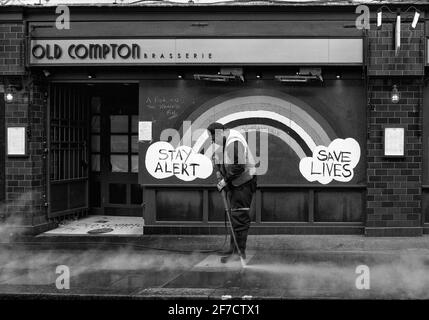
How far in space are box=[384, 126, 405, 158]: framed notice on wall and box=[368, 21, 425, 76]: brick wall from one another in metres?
0.96

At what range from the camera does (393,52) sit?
9977 mm

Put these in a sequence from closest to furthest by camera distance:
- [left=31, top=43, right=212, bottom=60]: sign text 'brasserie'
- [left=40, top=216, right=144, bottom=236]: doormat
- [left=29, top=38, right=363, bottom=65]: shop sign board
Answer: [left=29, top=38, right=363, bottom=65]: shop sign board → [left=31, top=43, right=212, bottom=60]: sign text 'brasserie' → [left=40, top=216, right=144, bottom=236]: doormat

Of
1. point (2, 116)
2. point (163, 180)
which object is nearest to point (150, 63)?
point (163, 180)

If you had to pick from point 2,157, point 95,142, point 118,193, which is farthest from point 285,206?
point 2,157

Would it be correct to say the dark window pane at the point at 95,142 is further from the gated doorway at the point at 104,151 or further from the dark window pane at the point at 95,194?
the dark window pane at the point at 95,194

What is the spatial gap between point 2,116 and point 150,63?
2.94 meters

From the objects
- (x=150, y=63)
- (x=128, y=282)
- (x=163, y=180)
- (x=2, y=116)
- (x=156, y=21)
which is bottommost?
(x=128, y=282)

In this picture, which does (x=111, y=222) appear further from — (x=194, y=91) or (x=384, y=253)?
(x=384, y=253)

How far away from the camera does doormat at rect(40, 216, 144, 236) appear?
10.8 meters

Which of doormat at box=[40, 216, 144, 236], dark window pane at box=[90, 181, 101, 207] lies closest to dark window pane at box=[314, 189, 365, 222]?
doormat at box=[40, 216, 144, 236]

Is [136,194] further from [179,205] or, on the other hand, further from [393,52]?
[393,52]

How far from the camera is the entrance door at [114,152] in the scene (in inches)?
489

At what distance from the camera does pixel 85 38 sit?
10.4m

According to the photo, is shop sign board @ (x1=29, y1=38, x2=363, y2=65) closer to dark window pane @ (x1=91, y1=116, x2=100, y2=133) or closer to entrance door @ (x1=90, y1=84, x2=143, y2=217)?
entrance door @ (x1=90, y1=84, x2=143, y2=217)
